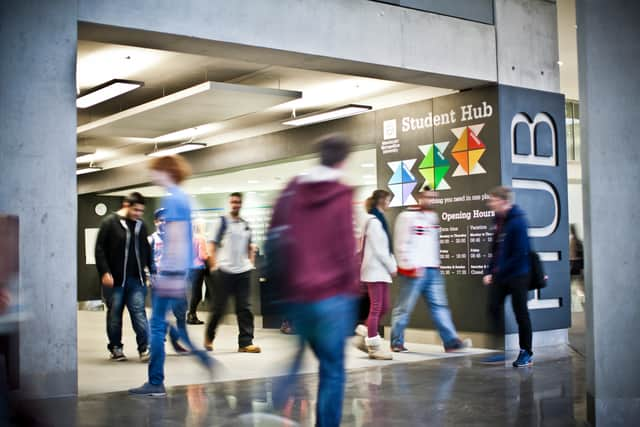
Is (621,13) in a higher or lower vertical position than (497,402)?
higher

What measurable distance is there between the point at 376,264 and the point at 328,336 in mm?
5020

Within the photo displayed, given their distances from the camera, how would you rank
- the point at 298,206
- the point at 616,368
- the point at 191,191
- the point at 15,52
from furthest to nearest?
the point at 191,191 → the point at 15,52 → the point at 616,368 → the point at 298,206

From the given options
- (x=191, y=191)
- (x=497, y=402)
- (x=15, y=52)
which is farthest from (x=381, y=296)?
(x=191, y=191)

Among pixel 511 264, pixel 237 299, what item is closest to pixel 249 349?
pixel 237 299

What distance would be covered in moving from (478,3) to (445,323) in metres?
4.03

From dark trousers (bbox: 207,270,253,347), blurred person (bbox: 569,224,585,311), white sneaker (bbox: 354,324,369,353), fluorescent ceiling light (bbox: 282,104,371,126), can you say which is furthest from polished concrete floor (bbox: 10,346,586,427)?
blurred person (bbox: 569,224,585,311)

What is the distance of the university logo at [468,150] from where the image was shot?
10.4 metres

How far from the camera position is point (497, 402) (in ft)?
21.2

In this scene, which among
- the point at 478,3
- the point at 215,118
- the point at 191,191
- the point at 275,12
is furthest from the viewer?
the point at 191,191

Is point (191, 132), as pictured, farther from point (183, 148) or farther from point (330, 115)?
point (330, 115)

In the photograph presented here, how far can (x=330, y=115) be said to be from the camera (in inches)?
492

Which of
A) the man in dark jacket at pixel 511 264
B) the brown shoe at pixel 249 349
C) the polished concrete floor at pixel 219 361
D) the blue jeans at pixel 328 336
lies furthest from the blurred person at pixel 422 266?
the blue jeans at pixel 328 336

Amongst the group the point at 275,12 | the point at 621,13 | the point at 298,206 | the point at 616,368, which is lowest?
the point at 616,368

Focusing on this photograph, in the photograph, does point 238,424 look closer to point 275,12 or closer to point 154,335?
point 154,335
